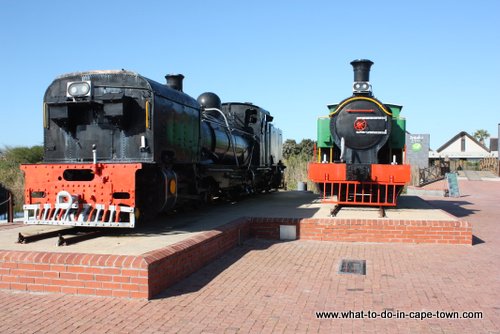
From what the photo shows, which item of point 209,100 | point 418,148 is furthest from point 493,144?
point 209,100

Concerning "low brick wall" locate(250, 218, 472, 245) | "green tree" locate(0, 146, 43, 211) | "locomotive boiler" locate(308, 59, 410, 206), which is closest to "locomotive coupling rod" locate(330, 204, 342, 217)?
"locomotive boiler" locate(308, 59, 410, 206)

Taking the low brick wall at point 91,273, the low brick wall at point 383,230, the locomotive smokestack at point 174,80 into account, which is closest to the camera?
the low brick wall at point 91,273

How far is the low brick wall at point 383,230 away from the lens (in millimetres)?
8695

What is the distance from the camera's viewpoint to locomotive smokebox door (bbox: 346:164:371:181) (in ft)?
34.3

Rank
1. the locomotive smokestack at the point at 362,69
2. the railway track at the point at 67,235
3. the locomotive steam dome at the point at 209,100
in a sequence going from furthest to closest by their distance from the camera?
the locomotive steam dome at the point at 209,100 → the locomotive smokestack at the point at 362,69 → the railway track at the point at 67,235

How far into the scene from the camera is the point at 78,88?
716 cm

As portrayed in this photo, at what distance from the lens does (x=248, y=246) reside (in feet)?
28.0

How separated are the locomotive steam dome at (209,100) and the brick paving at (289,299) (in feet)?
21.5

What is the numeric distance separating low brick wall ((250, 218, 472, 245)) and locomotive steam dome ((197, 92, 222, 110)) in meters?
5.48

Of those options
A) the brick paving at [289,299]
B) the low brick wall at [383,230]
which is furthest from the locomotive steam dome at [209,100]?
the brick paving at [289,299]

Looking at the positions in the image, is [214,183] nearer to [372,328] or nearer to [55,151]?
[55,151]

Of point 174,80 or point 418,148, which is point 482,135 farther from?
point 174,80

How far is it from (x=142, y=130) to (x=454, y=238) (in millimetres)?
6005

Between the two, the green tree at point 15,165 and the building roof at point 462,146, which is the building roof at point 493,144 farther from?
the green tree at point 15,165
